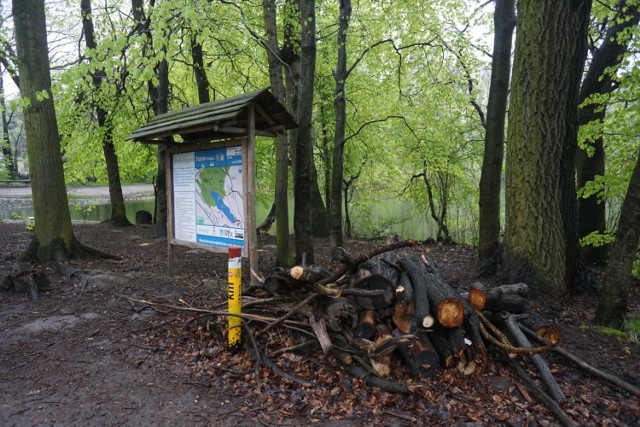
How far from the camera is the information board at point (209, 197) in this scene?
595cm

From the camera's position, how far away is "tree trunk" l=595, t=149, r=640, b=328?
446cm

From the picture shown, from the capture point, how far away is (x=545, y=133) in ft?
18.9

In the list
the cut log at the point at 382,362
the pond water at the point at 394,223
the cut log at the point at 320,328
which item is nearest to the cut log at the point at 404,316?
the cut log at the point at 382,362

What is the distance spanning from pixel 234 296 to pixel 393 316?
5.28ft

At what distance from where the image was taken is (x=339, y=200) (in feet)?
33.7

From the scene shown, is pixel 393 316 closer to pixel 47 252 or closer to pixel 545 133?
pixel 545 133

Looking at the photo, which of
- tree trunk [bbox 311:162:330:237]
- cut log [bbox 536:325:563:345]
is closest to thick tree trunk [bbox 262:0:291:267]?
cut log [bbox 536:325:563:345]

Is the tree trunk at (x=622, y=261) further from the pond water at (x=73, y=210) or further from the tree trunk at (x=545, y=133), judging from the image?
the pond water at (x=73, y=210)

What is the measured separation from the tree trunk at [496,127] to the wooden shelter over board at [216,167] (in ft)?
13.5

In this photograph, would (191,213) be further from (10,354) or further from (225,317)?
(10,354)

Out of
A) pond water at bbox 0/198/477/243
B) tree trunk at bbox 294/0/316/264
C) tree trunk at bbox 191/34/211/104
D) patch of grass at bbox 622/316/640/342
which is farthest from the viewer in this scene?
pond water at bbox 0/198/477/243

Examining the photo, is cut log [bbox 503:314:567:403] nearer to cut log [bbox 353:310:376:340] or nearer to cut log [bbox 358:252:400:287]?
cut log [bbox 358:252:400:287]

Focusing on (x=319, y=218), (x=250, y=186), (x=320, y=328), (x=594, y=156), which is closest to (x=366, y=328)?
(x=320, y=328)

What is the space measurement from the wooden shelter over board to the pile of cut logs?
2037 millimetres
